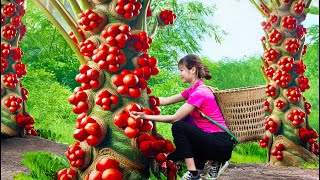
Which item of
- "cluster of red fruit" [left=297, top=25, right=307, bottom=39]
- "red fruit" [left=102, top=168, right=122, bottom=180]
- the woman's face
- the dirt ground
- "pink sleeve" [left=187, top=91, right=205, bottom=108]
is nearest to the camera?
"red fruit" [left=102, top=168, right=122, bottom=180]

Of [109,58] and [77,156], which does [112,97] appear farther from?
[77,156]

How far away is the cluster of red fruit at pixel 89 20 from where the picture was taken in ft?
7.95

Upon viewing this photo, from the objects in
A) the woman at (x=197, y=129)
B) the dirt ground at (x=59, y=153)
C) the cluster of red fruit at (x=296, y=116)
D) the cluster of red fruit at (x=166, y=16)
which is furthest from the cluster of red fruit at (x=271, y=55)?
the cluster of red fruit at (x=166, y=16)

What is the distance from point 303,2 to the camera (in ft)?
14.1

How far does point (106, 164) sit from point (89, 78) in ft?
1.32

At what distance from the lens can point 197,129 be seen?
261cm

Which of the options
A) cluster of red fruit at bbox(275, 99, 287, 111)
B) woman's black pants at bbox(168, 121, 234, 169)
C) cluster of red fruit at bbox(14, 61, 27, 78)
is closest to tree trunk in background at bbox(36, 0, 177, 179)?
woman's black pants at bbox(168, 121, 234, 169)

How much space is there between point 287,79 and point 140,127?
2.13 m

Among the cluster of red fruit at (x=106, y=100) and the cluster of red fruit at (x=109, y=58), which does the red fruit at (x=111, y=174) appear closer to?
the cluster of red fruit at (x=106, y=100)

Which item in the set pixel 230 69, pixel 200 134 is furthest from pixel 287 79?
pixel 230 69

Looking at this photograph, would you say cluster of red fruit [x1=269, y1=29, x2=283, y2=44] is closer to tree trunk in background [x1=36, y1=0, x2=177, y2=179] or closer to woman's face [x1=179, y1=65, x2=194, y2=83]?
woman's face [x1=179, y1=65, x2=194, y2=83]

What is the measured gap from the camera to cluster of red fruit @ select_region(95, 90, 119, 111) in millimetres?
2346

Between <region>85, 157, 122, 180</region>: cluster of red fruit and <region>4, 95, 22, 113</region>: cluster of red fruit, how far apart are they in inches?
80.1

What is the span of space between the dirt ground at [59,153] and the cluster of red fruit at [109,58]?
953 mm
